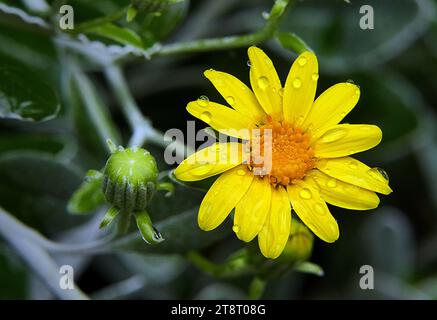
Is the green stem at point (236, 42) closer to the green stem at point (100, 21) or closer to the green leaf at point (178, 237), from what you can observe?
the green stem at point (100, 21)

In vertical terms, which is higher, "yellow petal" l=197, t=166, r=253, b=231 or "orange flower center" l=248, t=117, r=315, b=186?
"orange flower center" l=248, t=117, r=315, b=186

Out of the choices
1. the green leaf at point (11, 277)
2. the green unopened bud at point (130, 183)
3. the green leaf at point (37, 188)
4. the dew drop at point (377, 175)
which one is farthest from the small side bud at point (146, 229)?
the green leaf at point (11, 277)

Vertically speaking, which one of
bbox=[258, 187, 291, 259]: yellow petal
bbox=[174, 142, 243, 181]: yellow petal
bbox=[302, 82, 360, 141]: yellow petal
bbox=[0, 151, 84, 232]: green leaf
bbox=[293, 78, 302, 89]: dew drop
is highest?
bbox=[0, 151, 84, 232]: green leaf

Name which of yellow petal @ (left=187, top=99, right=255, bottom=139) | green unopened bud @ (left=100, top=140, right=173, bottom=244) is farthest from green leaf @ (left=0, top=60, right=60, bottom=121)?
yellow petal @ (left=187, top=99, right=255, bottom=139)

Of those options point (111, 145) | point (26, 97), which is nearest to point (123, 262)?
point (26, 97)

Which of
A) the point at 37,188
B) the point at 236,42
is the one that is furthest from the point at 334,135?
the point at 37,188

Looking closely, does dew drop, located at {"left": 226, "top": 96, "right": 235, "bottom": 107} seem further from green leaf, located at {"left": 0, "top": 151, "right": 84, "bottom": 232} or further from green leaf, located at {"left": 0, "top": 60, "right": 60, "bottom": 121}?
green leaf, located at {"left": 0, "top": 151, "right": 84, "bottom": 232}

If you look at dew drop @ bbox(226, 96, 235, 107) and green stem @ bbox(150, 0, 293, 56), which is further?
green stem @ bbox(150, 0, 293, 56)
